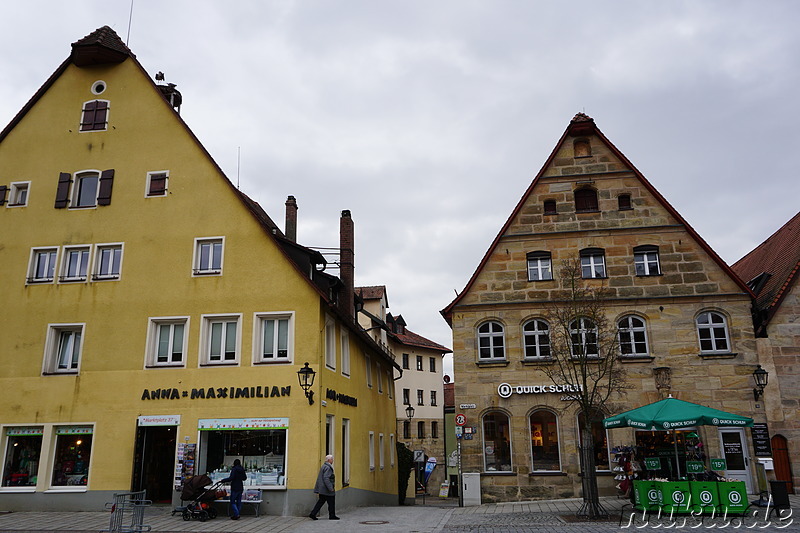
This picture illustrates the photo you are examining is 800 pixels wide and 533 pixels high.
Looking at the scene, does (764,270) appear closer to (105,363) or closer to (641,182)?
(641,182)

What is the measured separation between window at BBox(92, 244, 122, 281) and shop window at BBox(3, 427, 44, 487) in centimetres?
493

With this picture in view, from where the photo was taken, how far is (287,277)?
65.2 feet

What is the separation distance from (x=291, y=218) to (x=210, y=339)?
1143 cm

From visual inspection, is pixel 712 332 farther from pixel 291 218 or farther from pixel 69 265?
pixel 69 265

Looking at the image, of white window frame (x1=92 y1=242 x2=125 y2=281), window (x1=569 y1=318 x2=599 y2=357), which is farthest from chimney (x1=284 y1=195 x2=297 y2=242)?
window (x1=569 y1=318 x2=599 y2=357)

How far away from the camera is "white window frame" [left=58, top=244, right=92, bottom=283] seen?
20875mm

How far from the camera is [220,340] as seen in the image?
19.8 metres

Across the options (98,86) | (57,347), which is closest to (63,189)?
(98,86)

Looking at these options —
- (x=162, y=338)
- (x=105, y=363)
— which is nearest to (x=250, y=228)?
(x=162, y=338)

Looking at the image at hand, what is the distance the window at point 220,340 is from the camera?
19.5 metres

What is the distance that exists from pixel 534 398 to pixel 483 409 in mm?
1825

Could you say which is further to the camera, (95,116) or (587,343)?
(95,116)

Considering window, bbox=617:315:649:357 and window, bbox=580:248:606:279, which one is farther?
window, bbox=580:248:606:279

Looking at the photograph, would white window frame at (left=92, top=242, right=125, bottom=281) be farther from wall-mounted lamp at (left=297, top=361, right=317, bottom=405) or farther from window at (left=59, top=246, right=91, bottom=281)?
wall-mounted lamp at (left=297, top=361, right=317, bottom=405)
